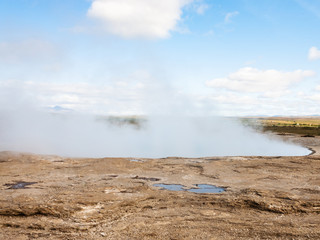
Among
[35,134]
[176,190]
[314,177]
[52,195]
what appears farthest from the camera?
[35,134]

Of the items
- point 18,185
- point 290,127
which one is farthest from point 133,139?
point 290,127

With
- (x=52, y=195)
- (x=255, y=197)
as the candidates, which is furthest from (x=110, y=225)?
(x=255, y=197)

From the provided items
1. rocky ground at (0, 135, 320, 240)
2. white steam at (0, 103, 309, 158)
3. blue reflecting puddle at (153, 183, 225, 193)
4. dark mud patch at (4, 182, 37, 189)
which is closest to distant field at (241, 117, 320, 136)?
white steam at (0, 103, 309, 158)

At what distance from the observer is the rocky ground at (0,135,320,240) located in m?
6.01

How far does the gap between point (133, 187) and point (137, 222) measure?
8.79 ft

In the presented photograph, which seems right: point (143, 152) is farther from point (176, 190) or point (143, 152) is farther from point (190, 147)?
point (176, 190)

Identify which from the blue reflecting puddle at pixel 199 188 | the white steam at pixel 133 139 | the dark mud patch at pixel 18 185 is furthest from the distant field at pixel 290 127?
the dark mud patch at pixel 18 185

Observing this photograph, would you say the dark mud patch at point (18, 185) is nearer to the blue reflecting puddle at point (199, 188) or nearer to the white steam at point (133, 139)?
the blue reflecting puddle at point (199, 188)

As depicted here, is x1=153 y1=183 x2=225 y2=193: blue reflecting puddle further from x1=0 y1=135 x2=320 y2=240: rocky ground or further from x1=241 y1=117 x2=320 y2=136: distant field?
x1=241 y1=117 x2=320 y2=136: distant field

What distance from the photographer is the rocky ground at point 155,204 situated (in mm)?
6012

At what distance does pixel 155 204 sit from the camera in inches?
297

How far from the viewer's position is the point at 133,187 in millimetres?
9117

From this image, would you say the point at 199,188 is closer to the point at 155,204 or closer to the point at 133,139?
the point at 155,204

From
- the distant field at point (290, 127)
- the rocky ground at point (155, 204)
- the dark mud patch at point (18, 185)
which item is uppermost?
the distant field at point (290, 127)
